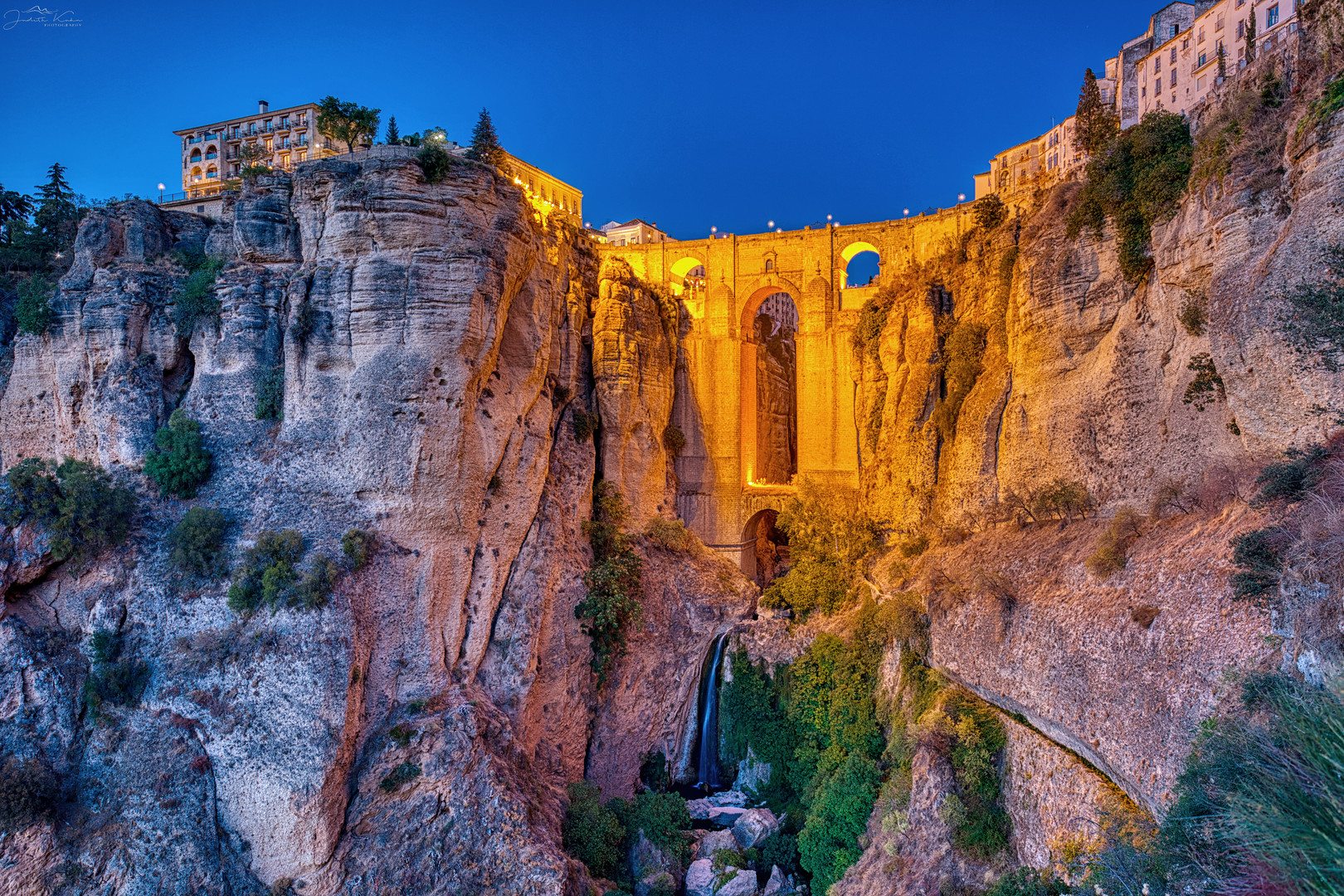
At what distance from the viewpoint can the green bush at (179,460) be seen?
19297mm

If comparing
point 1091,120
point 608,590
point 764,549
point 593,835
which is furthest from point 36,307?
point 1091,120

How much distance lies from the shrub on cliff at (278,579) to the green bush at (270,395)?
12.4ft

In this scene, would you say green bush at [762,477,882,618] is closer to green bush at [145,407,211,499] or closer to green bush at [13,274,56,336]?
green bush at [145,407,211,499]

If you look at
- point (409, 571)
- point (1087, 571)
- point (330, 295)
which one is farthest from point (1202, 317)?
point (330, 295)

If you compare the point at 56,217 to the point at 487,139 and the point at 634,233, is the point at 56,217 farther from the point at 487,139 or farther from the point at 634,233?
the point at 634,233

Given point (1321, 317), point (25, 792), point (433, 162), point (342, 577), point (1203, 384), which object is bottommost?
point (25, 792)

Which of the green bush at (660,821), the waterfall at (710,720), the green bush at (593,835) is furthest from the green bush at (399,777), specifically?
the waterfall at (710,720)

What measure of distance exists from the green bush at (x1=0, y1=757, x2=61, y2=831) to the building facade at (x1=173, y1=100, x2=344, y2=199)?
30.9 metres

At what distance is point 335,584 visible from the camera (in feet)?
59.1

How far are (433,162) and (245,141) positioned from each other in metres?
28.8

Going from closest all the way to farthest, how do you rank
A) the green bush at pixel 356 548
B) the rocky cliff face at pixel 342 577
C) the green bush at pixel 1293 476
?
the green bush at pixel 1293 476 → the rocky cliff face at pixel 342 577 → the green bush at pixel 356 548

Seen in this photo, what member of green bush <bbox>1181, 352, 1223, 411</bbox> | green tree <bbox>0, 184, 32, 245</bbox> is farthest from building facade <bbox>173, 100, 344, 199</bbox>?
green bush <bbox>1181, 352, 1223, 411</bbox>

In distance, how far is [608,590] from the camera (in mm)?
24969

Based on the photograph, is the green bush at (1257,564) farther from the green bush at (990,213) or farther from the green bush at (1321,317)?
the green bush at (990,213)
